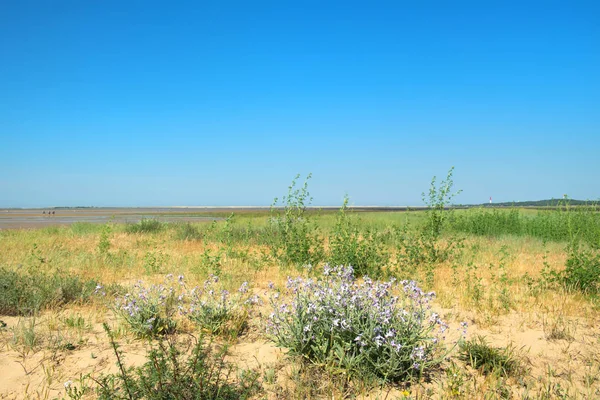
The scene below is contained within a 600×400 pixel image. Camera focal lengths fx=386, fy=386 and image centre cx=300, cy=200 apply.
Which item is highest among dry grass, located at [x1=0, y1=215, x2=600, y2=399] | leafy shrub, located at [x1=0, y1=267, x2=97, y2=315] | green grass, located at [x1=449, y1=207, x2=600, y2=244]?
green grass, located at [x1=449, y1=207, x2=600, y2=244]

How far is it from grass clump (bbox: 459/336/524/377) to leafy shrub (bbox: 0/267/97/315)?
5639 millimetres

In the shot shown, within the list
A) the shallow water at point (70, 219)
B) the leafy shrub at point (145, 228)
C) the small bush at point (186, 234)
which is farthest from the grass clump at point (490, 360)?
the shallow water at point (70, 219)

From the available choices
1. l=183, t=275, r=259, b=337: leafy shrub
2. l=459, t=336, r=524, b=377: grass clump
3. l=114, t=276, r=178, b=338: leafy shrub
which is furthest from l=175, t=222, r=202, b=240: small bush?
l=459, t=336, r=524, b=377: grass clump

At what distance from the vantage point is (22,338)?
15.1ft

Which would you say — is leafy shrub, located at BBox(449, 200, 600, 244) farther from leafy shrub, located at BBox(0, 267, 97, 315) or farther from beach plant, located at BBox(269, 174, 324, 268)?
leafy shrub, located at BBox(0, 267, 97, 315)

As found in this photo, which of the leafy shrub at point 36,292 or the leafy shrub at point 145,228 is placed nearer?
the leafy shrub at point 36,292

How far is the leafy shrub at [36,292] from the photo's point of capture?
5.85m

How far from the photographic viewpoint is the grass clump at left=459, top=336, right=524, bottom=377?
158 inches

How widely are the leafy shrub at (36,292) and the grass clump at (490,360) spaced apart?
18.5ft

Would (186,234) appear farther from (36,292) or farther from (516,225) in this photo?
(516,225)

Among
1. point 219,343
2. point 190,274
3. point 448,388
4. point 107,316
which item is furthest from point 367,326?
point 190,274

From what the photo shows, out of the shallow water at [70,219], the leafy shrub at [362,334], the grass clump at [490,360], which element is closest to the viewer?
the leafy shrub at [362,334]

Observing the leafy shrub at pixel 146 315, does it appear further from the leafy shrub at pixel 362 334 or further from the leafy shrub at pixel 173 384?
the leafy shrub at pixel 362 334

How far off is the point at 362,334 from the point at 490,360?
151cm
